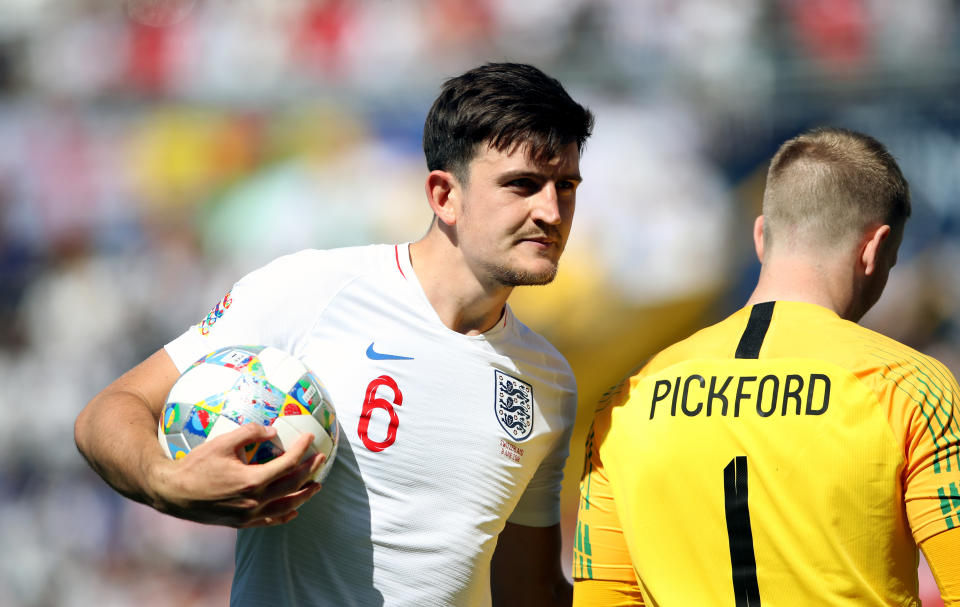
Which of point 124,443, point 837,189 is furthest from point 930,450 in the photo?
point 124,443

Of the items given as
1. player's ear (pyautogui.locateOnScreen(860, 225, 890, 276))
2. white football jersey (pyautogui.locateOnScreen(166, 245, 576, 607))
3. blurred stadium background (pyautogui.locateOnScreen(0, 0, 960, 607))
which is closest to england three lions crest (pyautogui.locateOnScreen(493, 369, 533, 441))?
white football jersey (pyautogui.locateOnScreen(166, 245, 576, 607))

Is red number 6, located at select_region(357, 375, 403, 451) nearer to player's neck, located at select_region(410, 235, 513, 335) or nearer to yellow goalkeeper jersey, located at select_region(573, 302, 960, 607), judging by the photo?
player's neck, located at select_region(410, 235, 513, 335)

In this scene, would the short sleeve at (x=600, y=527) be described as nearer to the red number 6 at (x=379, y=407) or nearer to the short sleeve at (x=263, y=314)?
the red number 6 at (x=379, y=407)

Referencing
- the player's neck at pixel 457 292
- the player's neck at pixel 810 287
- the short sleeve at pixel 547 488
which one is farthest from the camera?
the short sleeve at pixel 547 488

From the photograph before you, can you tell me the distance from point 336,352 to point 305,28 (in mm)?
3957

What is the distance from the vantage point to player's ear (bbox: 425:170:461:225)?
2631mm

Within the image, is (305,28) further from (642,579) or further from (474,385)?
(642,579)

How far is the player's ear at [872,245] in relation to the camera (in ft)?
7.30

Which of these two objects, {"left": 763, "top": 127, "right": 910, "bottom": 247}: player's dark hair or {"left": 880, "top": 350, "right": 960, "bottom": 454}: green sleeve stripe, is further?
{"left": 763, "top": 127, "right": 910, "bottom": 247}: player's dark hair

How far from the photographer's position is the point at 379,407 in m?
2.43

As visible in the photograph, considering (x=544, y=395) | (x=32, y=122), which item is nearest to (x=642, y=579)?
(x=544, y=395)

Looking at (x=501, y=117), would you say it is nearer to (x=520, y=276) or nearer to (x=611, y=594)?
(x=520, y=276)

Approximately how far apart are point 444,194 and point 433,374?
55 cm

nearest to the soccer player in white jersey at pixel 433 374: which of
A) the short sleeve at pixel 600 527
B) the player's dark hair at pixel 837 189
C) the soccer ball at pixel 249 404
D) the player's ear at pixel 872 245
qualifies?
the soccer ball at pixel 249 404
